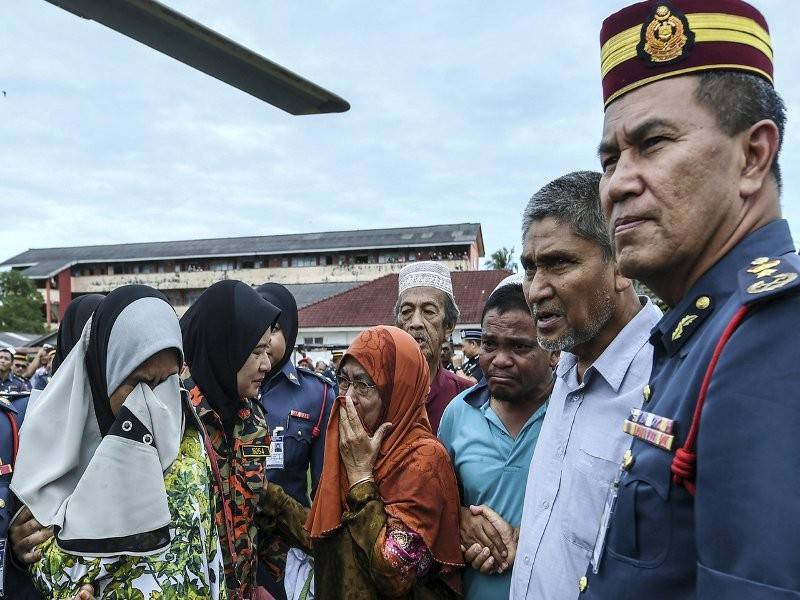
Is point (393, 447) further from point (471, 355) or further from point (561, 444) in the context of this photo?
point (471, 355)

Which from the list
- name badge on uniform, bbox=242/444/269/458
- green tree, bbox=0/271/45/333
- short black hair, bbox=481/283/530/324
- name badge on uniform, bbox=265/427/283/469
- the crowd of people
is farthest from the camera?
green tree, bbox=0/271/45/333

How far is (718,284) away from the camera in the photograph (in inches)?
44.8

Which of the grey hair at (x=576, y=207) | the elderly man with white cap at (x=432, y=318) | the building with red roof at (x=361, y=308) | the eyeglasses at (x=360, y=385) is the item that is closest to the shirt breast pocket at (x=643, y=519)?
the grey hair at (x=576, y=207)

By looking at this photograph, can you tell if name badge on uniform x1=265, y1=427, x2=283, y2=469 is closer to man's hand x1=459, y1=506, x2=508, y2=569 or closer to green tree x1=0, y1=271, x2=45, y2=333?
man's hand x1=459, y1=506, x2=508, y2=569

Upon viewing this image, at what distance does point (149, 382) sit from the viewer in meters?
2.21

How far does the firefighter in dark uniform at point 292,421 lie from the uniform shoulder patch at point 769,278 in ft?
10.2

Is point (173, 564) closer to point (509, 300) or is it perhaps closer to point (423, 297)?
point (509, 300)

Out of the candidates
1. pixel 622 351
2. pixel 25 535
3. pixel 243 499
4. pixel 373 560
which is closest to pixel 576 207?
pixel 622 351

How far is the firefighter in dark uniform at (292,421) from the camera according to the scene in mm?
3695

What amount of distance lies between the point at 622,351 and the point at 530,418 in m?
0.65

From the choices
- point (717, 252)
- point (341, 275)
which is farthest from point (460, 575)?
point (341, 275)

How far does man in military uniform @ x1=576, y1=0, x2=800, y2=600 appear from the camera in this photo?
833 mm

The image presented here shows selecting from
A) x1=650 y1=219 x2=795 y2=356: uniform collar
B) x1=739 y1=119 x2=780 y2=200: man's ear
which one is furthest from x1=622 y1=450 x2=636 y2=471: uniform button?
x1=739 y1=119 x2=780 y2=200: man's ear

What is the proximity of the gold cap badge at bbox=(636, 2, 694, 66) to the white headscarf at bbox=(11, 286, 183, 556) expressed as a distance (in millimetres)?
1745
